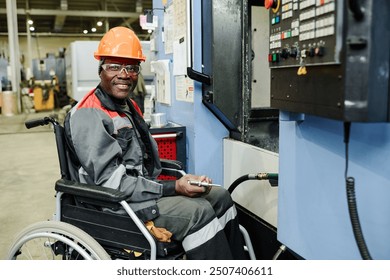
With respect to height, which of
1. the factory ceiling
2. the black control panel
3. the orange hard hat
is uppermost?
the factory ceiling

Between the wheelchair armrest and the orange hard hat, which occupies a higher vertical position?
the orange hard hat

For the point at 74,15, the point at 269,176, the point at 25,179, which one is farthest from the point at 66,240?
the point at 74,15

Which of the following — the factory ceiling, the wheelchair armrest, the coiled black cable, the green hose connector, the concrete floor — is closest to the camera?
the coiled black cable

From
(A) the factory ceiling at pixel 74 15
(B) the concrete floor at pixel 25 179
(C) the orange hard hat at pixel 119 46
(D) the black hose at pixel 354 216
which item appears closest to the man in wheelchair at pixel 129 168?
(C) the orange hard hat at pixel 119 46

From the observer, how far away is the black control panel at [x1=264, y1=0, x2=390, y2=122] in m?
0.84

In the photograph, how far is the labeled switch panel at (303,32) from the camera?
3.00 ft

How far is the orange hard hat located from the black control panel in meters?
0.76

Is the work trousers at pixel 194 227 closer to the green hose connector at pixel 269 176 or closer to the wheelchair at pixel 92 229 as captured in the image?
the wheelchair at pixel 92 229

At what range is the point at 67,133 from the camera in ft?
4.96

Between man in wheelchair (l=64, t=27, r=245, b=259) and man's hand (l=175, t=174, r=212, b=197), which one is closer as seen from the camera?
man in wheelchair (l=64, t=27, r=245, b=259)

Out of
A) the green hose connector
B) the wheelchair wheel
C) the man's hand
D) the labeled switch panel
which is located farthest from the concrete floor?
the labeled switch panel

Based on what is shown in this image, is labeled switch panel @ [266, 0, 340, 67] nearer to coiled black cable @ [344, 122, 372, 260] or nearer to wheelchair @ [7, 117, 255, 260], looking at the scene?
coiled black cable @ [344, 122, 372, 260]

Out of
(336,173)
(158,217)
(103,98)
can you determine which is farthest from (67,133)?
(336,173)

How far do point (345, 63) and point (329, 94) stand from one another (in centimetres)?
9
